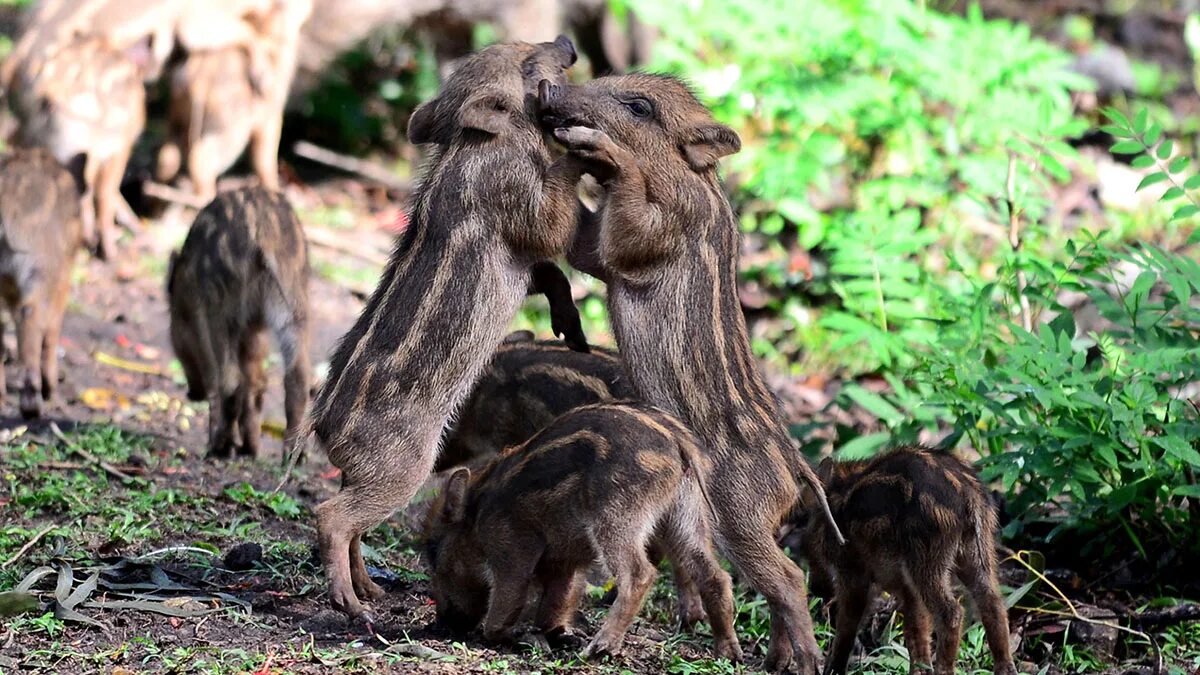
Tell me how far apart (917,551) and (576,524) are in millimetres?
1202

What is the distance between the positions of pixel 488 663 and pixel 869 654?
1.84 meters

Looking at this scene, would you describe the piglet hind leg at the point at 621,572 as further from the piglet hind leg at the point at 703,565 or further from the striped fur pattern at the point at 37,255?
the striped fur pattern at the point at 37,255

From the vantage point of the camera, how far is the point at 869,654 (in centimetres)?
625

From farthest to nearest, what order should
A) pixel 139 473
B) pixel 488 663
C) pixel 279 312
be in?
pixel 279 312
pixel 139 473
pixel 488 663

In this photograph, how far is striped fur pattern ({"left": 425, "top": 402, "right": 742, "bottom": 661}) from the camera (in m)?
5.23

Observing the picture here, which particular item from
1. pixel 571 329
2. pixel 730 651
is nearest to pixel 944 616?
pixel 730 651

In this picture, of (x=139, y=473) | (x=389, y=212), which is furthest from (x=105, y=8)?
(x=139, y=473)

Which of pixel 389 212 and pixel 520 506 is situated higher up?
pixel 520 506

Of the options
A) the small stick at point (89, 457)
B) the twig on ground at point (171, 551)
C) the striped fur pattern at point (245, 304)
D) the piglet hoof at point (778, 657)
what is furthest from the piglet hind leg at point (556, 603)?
the striped fur pattern at point (245, 304)

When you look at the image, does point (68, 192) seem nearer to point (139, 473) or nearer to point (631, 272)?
point (139, 473)

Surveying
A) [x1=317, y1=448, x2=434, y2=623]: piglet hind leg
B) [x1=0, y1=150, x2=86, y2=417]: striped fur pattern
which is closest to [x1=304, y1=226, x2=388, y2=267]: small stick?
[x1=0, y1=150, x2=86, y2=417]: striped fur pattern

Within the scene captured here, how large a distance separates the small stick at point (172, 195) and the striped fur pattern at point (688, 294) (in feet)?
25.5

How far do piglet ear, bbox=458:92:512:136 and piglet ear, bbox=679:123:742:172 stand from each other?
72 centimetres

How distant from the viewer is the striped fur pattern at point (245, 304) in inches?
318
